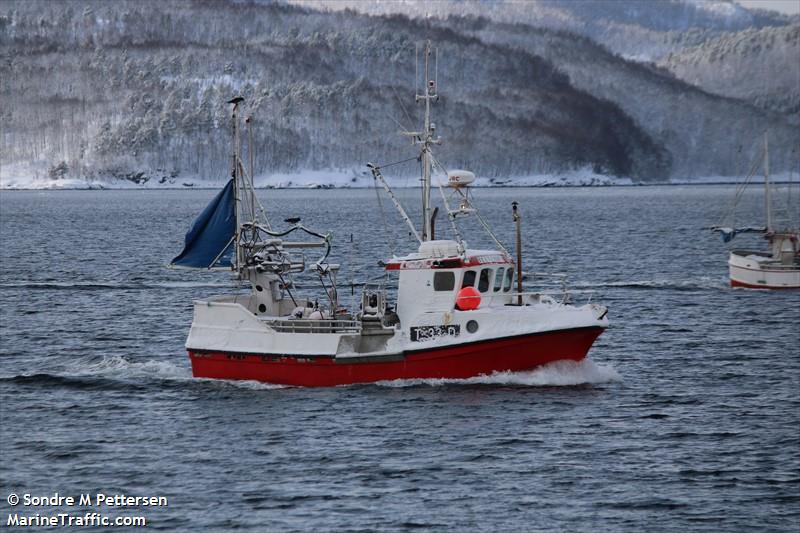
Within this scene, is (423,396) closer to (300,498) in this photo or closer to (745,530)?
(300,498)

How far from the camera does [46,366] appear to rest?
165 ft

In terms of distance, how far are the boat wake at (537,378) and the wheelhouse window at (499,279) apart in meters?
3.19

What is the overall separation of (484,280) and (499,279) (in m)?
0.69

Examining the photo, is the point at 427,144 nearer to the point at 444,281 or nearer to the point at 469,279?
the point at 444,281

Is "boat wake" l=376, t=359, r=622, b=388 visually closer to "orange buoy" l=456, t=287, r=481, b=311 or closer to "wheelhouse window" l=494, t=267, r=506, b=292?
"orange buoy" l=456, t=287, r=481, b=311

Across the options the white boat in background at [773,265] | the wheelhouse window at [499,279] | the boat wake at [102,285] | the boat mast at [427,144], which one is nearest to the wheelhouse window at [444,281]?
the wheelhouse window at [499,279]

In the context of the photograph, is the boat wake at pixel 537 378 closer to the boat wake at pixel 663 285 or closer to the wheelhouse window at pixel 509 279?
the wheelhouse window at pixel 509 279

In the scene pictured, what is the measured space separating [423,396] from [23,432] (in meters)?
13.0

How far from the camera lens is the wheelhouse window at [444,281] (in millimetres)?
43156

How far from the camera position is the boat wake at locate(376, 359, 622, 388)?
4300 cm

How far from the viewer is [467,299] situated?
42.9m

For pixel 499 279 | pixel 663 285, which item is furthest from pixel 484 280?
pixel 663 285

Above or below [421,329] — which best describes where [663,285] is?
below

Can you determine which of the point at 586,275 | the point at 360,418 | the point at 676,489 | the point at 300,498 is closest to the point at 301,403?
the point at 360,418
